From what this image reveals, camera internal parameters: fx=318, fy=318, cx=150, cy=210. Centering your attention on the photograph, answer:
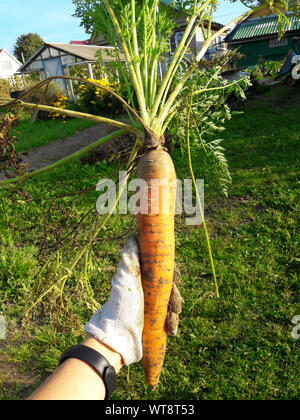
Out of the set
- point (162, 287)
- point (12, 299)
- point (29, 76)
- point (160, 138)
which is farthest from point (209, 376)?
point (29, 76)

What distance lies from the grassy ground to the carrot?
0.79 feet

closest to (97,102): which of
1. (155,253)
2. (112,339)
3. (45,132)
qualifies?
(45,132)

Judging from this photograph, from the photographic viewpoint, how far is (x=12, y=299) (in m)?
3.18

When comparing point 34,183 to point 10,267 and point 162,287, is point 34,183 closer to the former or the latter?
point 10,267

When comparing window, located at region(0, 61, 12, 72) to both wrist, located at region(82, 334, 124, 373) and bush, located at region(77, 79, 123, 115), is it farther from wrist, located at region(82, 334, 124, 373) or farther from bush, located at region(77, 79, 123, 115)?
wrist, located at region(82, 334, 124, 373)

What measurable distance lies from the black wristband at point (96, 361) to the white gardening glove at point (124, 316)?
0.42 ft

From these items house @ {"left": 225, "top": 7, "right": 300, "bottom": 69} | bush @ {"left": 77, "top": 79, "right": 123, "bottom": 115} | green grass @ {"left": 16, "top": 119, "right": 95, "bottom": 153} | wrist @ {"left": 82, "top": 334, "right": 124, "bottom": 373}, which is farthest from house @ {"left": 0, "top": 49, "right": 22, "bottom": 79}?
wrist @ {"left": 82, "top": 334, "right": 124, "bottom": 373}

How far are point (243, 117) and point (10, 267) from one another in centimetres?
783

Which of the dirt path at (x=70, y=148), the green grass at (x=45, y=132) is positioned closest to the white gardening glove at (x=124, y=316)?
the dirt path at (x=70, y=148)

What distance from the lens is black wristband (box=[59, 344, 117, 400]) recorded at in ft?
4.66

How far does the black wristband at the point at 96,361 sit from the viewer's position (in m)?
1.42

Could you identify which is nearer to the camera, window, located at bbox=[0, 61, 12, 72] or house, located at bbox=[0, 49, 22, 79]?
house, located at bbox=[0, 49, 22, 79]

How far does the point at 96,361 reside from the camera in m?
1.43

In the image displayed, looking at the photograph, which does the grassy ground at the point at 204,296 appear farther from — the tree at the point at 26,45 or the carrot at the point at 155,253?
the tree at the point at 26,45
